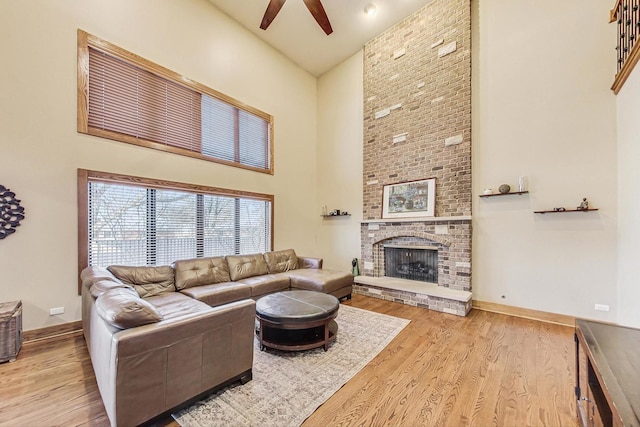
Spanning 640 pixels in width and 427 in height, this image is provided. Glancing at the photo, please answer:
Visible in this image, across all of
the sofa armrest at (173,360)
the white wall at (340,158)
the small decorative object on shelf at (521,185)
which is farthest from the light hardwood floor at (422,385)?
the white wall at (340,158)

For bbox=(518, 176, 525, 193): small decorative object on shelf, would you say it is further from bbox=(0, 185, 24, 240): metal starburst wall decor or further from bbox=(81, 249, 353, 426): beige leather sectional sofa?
bbox=(0, 185, 24, 240): metal starburst wall decor

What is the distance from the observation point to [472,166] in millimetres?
4164

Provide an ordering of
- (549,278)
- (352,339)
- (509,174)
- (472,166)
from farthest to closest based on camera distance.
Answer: (472,166) < (509,174) < (549,278) < (352,339)

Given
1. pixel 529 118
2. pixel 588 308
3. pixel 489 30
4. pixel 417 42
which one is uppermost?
pixel 417 42

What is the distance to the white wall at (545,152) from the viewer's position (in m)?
3.19

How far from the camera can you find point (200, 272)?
3.79m

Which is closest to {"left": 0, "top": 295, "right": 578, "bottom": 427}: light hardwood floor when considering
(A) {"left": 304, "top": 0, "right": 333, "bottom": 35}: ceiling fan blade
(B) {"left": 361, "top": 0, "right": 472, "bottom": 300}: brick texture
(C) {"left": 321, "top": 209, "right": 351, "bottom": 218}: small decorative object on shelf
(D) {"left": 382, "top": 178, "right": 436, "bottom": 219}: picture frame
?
(B) {"left": 361, "top": 0, "right": 472, "bottom": 300}: brick texture

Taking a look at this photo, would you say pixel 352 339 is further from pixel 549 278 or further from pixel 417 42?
pixel 417 42

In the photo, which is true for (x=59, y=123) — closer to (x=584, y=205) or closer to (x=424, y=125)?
(x=424, y=125)

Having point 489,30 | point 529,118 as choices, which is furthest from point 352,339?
point 489,30

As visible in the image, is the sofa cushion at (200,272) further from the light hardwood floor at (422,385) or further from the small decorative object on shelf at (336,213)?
the small decorative object on shelf at (336,213)

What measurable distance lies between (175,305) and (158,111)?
297 cm

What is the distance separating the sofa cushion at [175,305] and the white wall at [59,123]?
1068 millimetres

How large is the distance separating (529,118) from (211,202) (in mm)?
5203
